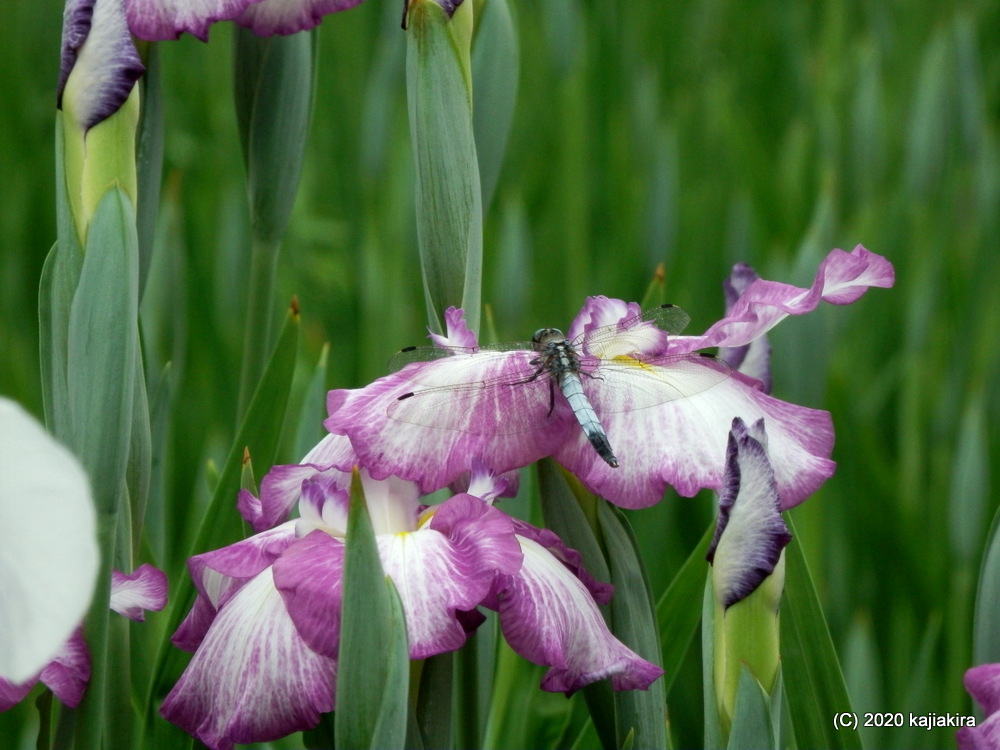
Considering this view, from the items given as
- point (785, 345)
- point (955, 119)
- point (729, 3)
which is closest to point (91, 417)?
point (785, 345)

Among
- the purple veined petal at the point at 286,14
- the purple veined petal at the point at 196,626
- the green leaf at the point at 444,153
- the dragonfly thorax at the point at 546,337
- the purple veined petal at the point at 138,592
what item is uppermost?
the purple veined petal at the point at 286,14

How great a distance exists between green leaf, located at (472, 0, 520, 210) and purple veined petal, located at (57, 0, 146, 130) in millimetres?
184

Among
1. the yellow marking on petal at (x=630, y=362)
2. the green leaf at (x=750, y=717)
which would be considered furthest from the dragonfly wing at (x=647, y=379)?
the green leaf at (x=750, y=717)

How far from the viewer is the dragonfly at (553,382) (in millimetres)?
369

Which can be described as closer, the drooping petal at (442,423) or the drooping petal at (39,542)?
the drooping petal at (39,542)

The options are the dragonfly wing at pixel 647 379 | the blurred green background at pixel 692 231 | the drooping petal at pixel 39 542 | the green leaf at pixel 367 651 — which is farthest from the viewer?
the blurred green background at pixel 692 231

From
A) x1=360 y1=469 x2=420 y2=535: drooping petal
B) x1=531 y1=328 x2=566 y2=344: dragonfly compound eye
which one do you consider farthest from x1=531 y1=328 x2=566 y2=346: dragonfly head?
x1=360 y1=469 x2=420 y2=535: drooping petal

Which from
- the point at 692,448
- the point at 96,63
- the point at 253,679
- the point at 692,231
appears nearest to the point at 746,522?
the point at 692,448

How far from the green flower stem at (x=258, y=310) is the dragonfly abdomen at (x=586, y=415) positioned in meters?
0.21

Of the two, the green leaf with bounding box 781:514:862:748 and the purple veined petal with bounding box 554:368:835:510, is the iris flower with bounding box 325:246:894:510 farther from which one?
the green leaf with bounding box 781:514:862:748

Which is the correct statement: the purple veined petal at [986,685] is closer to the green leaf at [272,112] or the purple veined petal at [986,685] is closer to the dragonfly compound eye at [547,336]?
the dragonfly compound eye at [547,336]

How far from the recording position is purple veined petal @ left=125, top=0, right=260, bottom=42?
0.38m

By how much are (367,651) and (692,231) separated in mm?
949

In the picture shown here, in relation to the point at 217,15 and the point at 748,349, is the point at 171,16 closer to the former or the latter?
the point at 217,15
